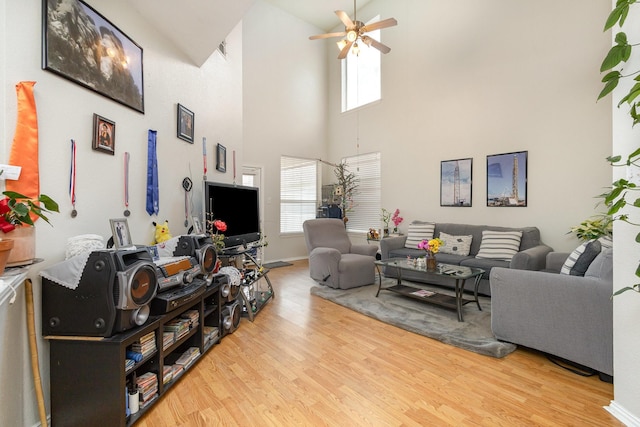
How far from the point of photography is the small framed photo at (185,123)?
9.48 ft

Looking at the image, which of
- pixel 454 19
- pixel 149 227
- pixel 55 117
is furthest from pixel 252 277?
pixel 454 19

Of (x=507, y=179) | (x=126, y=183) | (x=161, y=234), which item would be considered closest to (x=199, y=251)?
(x=161, y=234)

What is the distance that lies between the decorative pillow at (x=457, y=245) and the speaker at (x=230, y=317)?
9.99ft

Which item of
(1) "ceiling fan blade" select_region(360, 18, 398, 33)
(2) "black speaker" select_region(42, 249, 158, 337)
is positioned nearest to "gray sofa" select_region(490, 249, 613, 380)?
(2) "black speaker" select_region(42, 249, 158, 337)

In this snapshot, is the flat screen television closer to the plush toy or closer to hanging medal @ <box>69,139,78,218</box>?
the plush toy

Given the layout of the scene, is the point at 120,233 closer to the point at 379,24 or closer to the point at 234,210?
the point at 234,210

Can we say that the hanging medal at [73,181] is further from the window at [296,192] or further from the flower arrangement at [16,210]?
the window at [296,192]

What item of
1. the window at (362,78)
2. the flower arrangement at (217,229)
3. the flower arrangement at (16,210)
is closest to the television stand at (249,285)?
the flower arrangement at (217,229)

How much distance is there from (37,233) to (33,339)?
522 millimetres

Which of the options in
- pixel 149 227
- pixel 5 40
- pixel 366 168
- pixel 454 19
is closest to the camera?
pixel 5 40

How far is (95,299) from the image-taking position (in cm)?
147

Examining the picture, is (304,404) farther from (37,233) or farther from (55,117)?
(55,117)

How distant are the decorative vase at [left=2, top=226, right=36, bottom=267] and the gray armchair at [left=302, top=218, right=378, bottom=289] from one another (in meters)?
3.06

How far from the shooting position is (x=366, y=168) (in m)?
6.28
